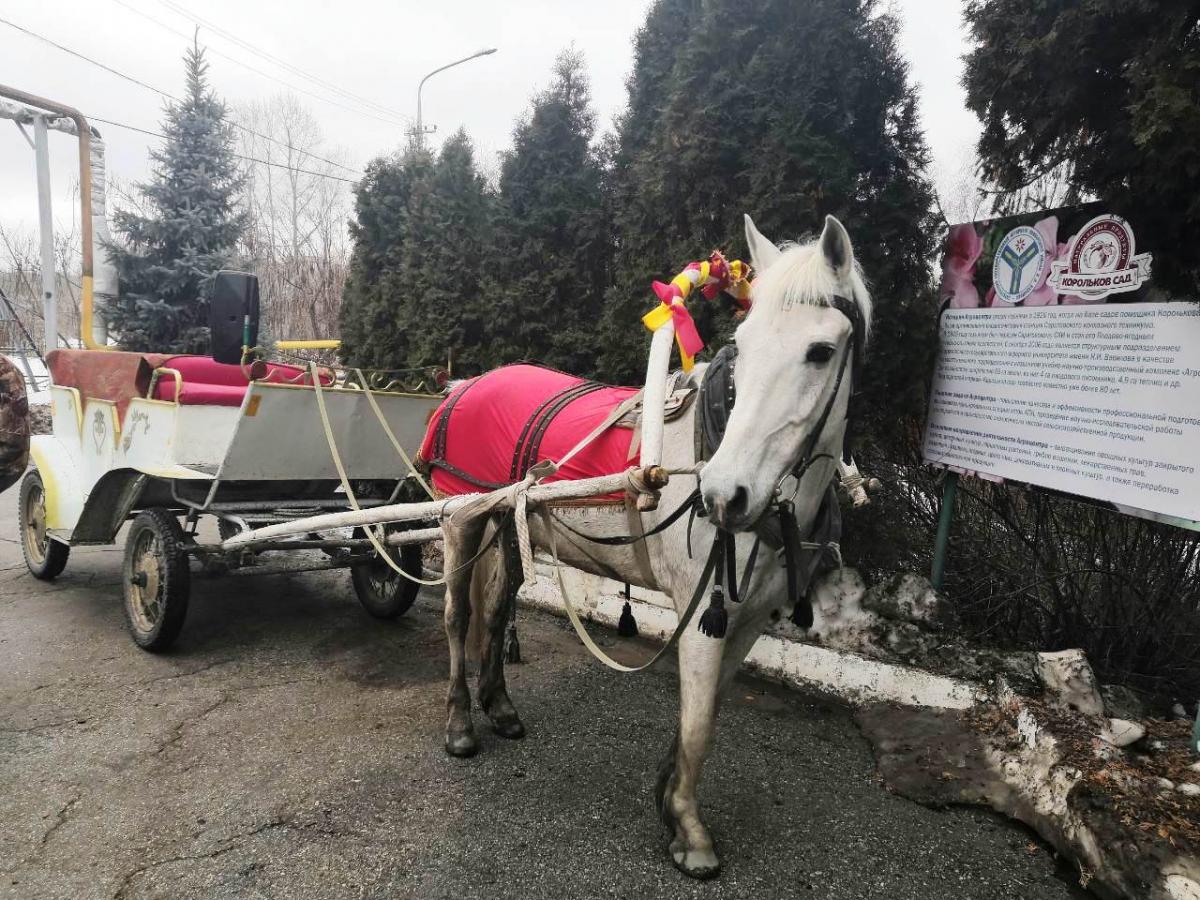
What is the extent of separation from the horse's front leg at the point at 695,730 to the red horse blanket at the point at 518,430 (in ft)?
2.13

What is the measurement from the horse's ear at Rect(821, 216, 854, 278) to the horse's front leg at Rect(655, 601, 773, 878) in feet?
3.60

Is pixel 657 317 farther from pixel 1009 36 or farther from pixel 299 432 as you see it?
pixel 299 432

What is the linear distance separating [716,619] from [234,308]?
3242 millimetres

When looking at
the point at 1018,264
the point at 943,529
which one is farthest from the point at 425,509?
the point at 1018,264

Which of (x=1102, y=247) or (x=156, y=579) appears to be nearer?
(x=1102, y=247)

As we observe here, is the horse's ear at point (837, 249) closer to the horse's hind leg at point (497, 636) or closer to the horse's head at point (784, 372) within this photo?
the horse's head at point (784, 372)

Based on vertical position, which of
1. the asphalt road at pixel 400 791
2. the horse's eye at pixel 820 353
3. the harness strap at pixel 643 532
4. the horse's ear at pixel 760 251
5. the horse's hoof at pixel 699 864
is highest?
the horse's ear at pixel 760 251

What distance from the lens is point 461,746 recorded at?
314cm

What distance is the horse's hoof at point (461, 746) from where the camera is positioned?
10.3 ft

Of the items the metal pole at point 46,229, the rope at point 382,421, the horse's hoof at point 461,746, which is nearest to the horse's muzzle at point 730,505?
the horse's hoof at point 461,746

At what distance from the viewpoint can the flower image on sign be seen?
2.92 m

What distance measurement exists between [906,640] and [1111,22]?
2.84 m

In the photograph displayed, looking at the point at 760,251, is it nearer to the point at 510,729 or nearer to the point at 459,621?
the point at 459,621

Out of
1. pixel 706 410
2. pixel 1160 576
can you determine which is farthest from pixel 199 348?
pixel 1160 576
